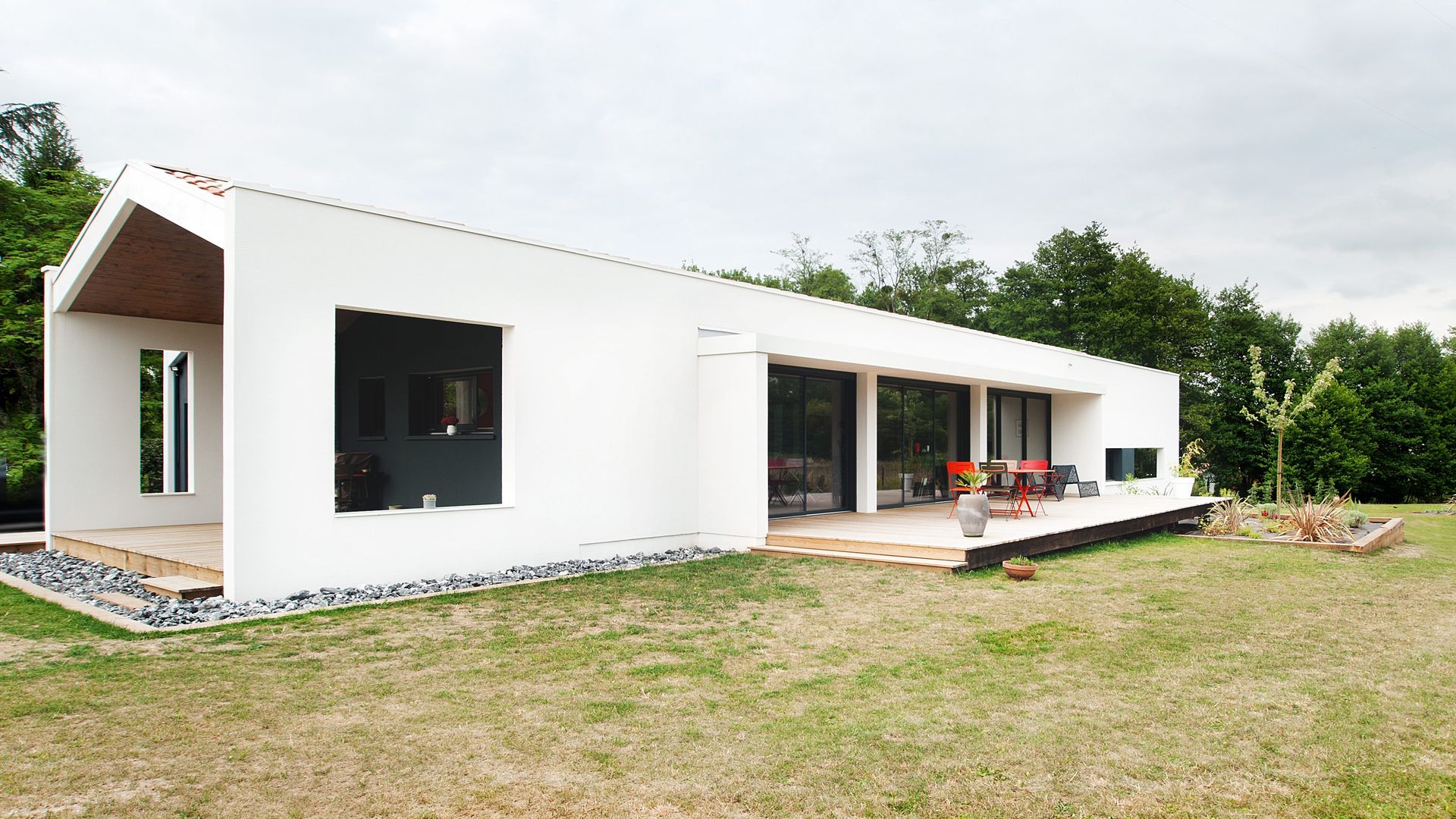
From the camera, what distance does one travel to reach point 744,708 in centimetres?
430

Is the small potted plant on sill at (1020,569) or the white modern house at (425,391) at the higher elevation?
the white modern house at (425,391)

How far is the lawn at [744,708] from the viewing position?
3234mm

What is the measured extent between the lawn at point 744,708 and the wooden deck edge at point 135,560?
0.96 metres

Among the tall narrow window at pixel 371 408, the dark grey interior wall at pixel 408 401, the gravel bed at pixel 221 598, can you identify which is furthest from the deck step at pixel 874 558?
the tall narrow window at pixel 371 408

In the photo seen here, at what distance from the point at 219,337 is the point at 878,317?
31.3ft

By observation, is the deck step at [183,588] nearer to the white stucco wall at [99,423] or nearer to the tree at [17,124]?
the white stucco wall at [99,423]

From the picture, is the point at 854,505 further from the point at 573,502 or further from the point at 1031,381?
the point at 573,502

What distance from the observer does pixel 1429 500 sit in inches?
1123

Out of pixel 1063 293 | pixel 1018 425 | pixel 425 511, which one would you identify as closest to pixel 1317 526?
pixel 1018 425

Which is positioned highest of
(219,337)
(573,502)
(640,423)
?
(219,337)

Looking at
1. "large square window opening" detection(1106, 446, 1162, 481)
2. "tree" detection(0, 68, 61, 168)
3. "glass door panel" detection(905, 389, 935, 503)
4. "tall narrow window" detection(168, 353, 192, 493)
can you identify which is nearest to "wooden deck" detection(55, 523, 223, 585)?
"tall narrow window" detection(168, 353, 192, 493)

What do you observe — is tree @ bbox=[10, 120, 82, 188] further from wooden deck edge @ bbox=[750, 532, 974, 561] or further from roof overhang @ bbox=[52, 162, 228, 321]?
wooden deck edge @ bbox=[750, 532, 974, 561]

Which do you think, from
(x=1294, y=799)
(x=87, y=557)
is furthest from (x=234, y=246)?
(x=1294, y=799)

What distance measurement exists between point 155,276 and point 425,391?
10.2ft
